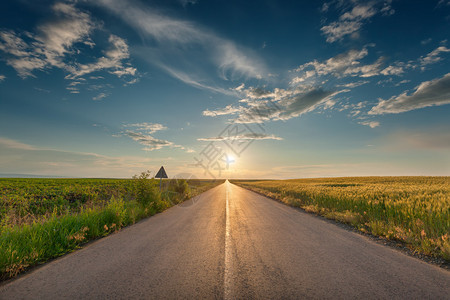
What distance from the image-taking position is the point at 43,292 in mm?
3471

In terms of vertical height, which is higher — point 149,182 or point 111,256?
point 149,182

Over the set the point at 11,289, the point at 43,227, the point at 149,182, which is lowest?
the point at 11,289

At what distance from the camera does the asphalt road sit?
3.32 meters

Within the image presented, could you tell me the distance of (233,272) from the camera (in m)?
3.99

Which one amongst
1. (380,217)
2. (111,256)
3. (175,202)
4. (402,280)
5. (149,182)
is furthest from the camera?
(175,202)

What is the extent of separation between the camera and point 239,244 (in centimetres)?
591

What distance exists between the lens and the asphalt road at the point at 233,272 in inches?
131

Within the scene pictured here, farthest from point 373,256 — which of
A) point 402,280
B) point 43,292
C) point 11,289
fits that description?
point 11,289

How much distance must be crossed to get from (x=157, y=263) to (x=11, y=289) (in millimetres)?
2353

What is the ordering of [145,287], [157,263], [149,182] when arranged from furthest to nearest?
[149,182] → [157,263] → [145,287]

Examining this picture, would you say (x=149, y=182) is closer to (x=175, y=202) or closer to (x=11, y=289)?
(x=175, y=202)

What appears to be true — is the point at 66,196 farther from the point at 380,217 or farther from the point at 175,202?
the point at 380,217

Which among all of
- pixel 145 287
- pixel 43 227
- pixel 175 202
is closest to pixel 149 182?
pixel 175 202

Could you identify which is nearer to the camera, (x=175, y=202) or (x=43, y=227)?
(x=43, y=227)
